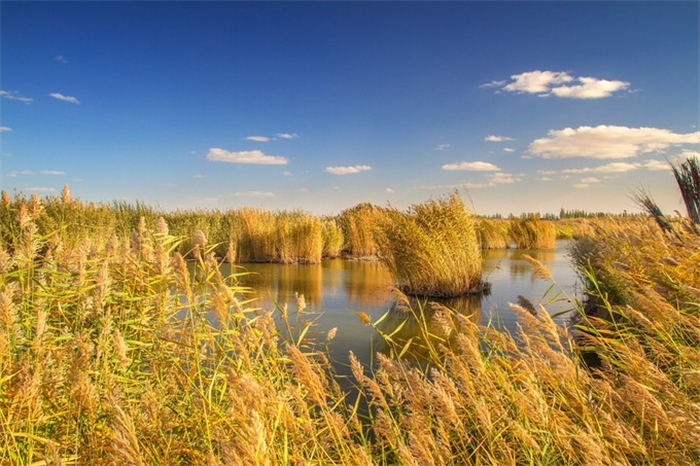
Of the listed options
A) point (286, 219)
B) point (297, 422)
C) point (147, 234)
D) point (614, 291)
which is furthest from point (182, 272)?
point (286, 219)

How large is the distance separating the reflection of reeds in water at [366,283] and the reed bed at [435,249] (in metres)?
0.81

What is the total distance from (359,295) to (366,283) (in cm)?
190

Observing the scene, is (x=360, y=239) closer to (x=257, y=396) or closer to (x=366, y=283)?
(x=366, y=283)

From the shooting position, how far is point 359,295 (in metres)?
9.35

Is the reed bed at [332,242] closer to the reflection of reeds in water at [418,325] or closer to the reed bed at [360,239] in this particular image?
the reed bed at [360,239]

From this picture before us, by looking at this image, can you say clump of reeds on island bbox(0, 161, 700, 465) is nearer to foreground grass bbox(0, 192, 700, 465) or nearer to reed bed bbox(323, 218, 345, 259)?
foreground grass bbox(0, 192, 700, 465)

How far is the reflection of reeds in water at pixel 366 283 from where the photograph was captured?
8.86 metres

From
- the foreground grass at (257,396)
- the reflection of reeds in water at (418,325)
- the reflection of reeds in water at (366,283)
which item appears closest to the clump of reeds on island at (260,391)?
the foreground grass at (257,396)

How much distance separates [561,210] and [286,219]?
52191mm

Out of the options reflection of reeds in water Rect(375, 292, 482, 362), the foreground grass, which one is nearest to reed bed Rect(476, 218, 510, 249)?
reflection of reeds in water Rect(375, 292, 482, 362)

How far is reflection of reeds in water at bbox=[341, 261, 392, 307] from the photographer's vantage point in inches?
349

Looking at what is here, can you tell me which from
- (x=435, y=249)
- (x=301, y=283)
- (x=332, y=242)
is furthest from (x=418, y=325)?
(x=332, y=242)

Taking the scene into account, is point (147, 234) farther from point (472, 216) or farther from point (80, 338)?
point (472, 216)

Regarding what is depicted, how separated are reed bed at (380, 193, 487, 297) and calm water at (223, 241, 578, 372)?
42 cm
